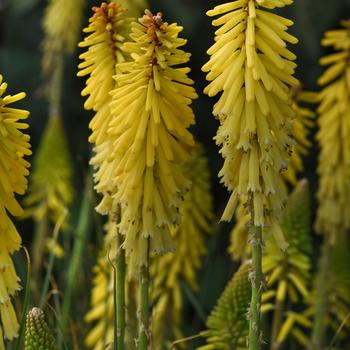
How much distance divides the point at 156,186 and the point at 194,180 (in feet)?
5.59

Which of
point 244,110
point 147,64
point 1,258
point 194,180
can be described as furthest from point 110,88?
point 194,180

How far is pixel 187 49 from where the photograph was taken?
8.42 m

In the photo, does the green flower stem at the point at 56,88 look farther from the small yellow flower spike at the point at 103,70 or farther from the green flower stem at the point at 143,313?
the green flower stem at the point at 143,313

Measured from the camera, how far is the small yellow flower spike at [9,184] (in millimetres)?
3531

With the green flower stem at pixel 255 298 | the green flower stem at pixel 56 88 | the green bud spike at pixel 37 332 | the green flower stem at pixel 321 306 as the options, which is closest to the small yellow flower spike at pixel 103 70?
the green bud spike at pixel 37 332

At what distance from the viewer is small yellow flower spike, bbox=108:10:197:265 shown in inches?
148

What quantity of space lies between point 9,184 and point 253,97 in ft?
3.27

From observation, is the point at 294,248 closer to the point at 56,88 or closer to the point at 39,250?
the point at 39,250

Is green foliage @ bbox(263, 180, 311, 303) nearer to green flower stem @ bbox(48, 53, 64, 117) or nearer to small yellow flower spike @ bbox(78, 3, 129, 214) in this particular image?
small yellow flower spike @ bbox(78, 3, 129, 214)

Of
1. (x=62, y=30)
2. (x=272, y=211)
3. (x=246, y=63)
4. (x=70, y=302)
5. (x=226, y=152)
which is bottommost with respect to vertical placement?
(x=70, y=302)

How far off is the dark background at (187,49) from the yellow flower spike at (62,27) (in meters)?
0.46

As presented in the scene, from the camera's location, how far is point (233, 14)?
3.72m

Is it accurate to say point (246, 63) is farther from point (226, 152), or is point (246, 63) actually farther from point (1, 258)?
point (1, 258)

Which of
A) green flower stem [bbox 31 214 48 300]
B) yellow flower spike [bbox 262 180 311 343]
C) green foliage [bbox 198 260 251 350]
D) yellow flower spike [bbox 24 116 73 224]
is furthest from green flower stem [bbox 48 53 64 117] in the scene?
green foliage [bbox 198 260 251 350]
